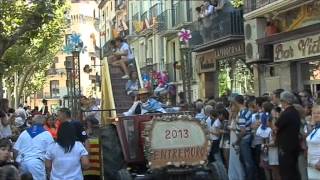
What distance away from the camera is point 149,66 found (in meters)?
Answer: 42.2

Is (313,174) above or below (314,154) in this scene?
below

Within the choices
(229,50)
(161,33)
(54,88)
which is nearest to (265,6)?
(229,50)

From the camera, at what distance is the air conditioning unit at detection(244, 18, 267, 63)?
23297 mm

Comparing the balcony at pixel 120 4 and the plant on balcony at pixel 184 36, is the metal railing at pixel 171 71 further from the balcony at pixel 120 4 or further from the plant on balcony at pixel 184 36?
the balcony at pixel 120 4

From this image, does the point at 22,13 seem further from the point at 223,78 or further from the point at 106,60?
the point at 223,78

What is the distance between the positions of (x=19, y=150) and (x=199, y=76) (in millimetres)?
23384

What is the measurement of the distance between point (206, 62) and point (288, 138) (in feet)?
69.4

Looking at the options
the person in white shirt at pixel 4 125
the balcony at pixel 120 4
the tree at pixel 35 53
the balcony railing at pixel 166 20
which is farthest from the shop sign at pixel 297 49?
the balcony at pixel 120 4

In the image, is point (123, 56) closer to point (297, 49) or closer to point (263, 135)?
point (263, 135)

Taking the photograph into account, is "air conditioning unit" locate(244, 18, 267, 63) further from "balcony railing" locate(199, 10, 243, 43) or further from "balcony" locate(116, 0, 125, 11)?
"balcony" locate(116, 0, 125, 11)

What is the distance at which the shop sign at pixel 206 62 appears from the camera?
30.0 meters

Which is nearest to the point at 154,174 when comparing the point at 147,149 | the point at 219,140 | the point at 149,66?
the point at 147,149

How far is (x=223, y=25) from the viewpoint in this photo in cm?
2630

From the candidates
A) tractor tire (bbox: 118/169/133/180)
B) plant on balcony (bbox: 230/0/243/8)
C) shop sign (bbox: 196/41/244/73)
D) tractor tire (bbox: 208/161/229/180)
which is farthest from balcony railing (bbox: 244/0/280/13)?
tractor tire (bbox: 118/169/133/180)
